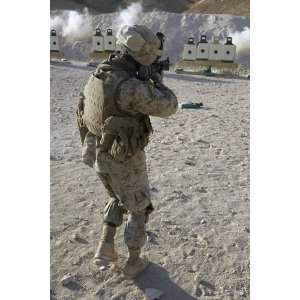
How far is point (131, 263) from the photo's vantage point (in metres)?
2.83

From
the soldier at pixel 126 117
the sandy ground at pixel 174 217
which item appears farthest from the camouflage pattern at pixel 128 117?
the sandy ground at pixel 174 217

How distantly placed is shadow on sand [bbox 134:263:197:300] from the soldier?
0.73ft

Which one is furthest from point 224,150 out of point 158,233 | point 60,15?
point 60,15

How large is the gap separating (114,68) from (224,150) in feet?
10.2

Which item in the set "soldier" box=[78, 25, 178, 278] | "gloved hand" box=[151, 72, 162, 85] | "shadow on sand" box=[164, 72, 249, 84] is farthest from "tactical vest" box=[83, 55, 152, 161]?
"shadow on sand" box=[164, 72, 249, 84]

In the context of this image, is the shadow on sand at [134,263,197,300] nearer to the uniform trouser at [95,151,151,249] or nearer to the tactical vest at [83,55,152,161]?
the uniform trouser at [95,151,151,249]

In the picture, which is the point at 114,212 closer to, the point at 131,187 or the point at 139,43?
the point at 131,187

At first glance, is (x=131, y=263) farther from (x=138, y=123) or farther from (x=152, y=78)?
(x=152, y=78)

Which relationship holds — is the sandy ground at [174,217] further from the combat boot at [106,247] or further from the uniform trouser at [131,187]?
the uniform trouser at [131,187]

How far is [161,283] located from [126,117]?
1.09 meters

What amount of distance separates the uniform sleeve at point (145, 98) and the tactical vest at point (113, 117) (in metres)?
0.06

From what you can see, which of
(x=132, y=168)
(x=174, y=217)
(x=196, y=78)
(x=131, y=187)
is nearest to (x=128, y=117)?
(x=132, y=168)

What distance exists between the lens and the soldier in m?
2.31

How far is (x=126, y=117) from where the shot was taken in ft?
7.89
